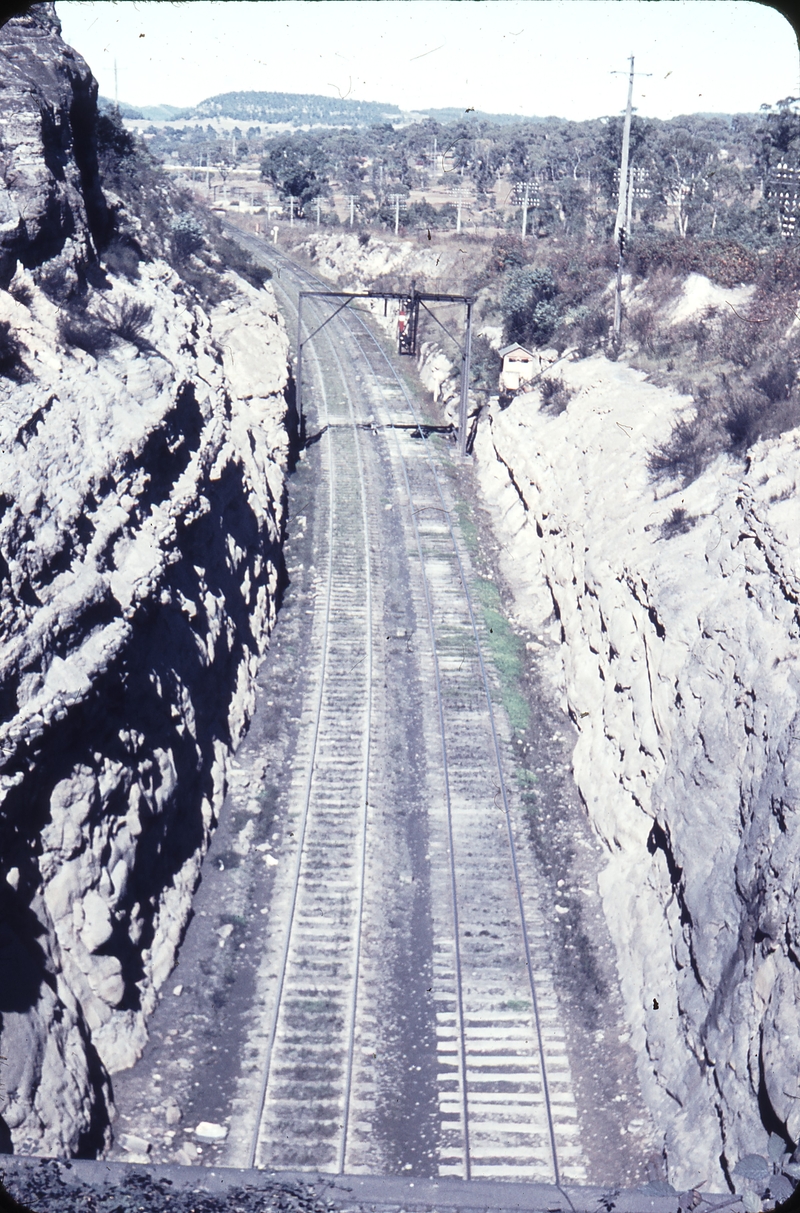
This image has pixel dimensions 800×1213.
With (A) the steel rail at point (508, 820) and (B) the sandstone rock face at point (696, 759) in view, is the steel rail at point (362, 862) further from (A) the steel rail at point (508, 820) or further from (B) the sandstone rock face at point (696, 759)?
(B) the sandstone rock face at point (696, 759)

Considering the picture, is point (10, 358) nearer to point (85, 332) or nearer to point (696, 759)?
point (85, 332)

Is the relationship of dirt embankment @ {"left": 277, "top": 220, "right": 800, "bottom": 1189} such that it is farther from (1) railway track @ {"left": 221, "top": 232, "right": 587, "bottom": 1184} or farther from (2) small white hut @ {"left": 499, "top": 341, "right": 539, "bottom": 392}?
(2) small white hut @ {"left": 499, "top": 341, "right": 539, "bottom": 392}

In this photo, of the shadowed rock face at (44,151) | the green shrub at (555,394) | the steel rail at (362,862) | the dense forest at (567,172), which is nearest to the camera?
the steel rail at (362,862)

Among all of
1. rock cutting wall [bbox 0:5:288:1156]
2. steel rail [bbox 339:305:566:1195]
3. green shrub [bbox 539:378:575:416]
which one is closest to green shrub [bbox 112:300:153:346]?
rock cutting wall [bbox 0:5:288:1156]

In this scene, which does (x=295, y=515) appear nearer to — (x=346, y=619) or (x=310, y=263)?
(x=346, y=619)

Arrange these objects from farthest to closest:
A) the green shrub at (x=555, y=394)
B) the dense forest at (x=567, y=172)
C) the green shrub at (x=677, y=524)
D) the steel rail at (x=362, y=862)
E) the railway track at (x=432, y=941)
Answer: the dense forest at (x=567, y=172), the green shrub at (x=555, y=394), the green shrub at (x=677, y=524), the steel rail at (x=362, y=862), the railway track at (x=432, y=941)

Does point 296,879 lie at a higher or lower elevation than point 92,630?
lower

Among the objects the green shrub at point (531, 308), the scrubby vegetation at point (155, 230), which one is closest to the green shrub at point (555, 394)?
the green shrub at point (531, 308)

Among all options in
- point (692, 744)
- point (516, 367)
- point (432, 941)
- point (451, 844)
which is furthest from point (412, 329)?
point (432, 941)
